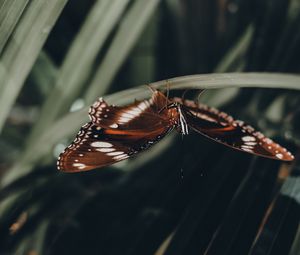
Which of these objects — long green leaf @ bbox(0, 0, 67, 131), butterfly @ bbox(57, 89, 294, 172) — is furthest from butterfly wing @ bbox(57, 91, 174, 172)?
long green leaf @ bbox(0, 0, 67, 131)

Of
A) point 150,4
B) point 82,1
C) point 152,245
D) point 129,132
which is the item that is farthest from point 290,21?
point 82,1

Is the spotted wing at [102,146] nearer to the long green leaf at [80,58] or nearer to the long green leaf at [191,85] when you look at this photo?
the long green leaf at [191,85]

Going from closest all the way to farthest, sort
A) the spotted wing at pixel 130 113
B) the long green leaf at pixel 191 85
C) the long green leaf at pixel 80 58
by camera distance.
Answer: the long green leaf at pixel 191 85, the spotted wing at pixel 130 113, the long green leaf at pixel 80 58

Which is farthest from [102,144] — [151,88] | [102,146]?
[151,88]

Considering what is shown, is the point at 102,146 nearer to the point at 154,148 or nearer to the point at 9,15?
the point at 9,15

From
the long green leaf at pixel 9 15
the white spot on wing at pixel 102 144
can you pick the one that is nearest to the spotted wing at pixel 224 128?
the white spot on wing at pixel 102 144

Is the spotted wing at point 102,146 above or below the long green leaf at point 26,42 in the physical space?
below

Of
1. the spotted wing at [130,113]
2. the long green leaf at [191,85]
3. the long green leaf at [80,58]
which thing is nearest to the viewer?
the long green leaf at [191,85]
